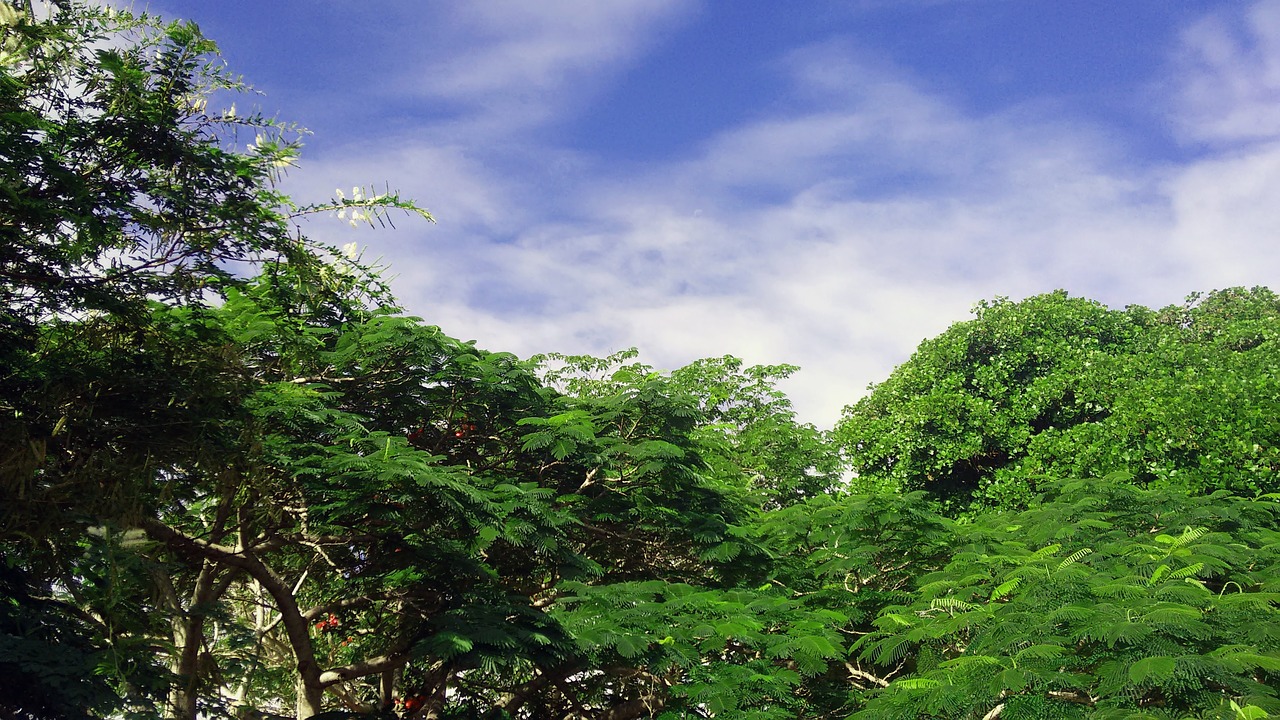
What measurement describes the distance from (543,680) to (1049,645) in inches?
217

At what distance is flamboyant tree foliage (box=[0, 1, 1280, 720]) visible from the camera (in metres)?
6.39

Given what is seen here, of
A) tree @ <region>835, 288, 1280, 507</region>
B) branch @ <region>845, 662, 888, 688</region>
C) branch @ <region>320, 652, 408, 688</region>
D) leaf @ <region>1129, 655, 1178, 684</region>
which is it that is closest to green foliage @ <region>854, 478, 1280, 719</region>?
leaf @ <region>1129, 655, 1178, 684</region>

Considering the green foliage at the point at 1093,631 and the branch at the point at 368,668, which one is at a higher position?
the branch at the point at 368,668

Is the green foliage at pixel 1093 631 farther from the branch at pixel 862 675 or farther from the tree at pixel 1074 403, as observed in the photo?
the tree at pixel 1074 403

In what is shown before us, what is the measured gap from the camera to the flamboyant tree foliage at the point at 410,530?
6391 mm

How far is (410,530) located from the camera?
9.22 meters

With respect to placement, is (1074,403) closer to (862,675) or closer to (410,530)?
(862,675)

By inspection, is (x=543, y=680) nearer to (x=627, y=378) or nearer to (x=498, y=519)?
(x=498, y=519)

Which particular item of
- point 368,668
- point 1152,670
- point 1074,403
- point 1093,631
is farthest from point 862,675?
Result: point 1074,403

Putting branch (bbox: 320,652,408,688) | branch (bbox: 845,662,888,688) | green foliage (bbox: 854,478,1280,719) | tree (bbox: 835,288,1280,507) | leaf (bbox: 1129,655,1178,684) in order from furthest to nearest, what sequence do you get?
1. tree (bbox: 835,288,1280,507)
2. branch (bbox: 320,652,408,688)
3. branch (bbox: 845,662,888,688)
4. green foliage (bbox: 854,478,1280,719)
5. leaf (bbox: 1129,655,1178,684)

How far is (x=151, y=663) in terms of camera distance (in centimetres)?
641

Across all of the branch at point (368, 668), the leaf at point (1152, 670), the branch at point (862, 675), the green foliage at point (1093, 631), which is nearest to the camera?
the leaf at point (1152, 670)

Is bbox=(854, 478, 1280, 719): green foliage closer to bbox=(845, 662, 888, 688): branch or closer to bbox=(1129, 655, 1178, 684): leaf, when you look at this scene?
bbox=(1129, 655, 1178, 684): leaf

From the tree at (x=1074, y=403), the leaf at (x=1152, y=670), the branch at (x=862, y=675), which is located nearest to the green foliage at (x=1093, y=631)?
the leaf at (x=1152, y=670)
